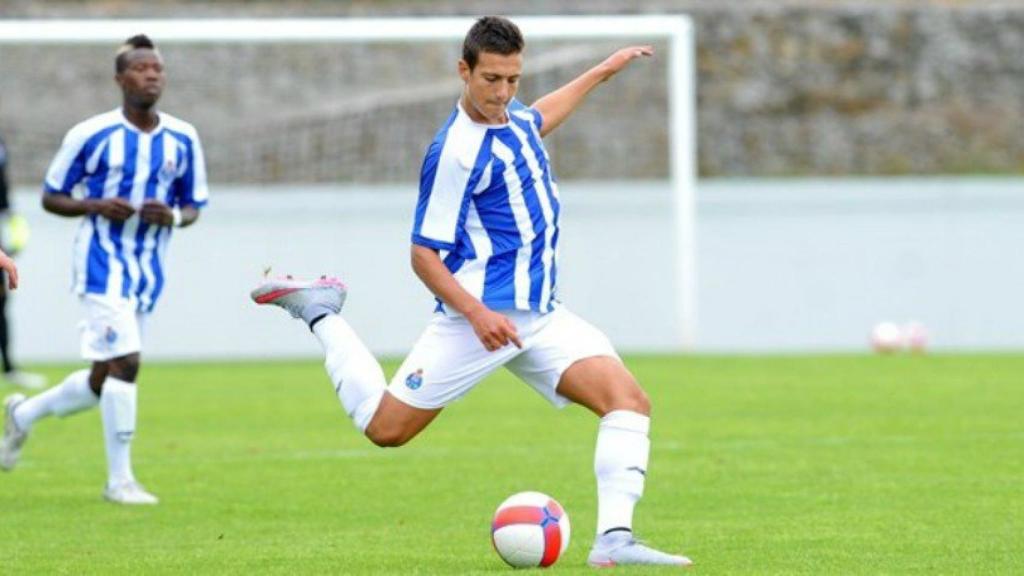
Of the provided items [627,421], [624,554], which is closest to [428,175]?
[627,421]

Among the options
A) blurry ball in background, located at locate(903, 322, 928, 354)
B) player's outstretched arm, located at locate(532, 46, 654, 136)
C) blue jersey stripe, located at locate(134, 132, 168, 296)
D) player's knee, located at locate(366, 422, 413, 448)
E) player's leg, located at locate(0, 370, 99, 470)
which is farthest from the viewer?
blurry ball in background, located at locate(903, 322, 928, 354)

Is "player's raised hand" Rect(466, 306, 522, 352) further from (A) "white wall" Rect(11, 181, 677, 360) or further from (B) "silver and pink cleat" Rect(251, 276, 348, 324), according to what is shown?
(A) "white wall" Rect(11, 181, 677, 360)

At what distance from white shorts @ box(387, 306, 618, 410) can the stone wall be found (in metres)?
22.7

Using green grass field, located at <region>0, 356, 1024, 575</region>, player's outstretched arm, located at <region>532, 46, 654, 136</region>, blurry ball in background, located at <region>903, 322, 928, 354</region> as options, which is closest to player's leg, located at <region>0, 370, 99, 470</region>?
green grass field, located at <region>0, 356, 1024, 575</region>

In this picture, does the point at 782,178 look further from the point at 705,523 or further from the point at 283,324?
the point at 705,523

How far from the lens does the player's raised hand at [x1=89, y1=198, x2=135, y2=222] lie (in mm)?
11250

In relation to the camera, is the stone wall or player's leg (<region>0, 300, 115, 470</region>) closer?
player's leg (<region>0, 300, 115, 470</region>)

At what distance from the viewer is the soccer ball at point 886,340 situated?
2739 centimetres

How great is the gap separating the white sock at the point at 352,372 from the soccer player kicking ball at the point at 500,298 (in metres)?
0.01

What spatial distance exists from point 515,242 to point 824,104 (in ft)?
97.4

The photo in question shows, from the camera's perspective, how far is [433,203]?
8.16m

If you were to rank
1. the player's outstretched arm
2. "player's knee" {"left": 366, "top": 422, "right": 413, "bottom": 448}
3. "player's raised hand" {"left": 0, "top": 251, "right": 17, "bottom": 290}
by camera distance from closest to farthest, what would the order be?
"player's raised hand" {"left": 0, "top": 251, "right": 17, "bottom": 290}, "player's knee" {"left": 366, "top": 422, "right": 413, "bottom": 448}, the player's outstretched arm

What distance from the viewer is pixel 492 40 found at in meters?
7.97

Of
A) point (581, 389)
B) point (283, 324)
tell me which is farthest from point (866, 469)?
point (283, 324)
